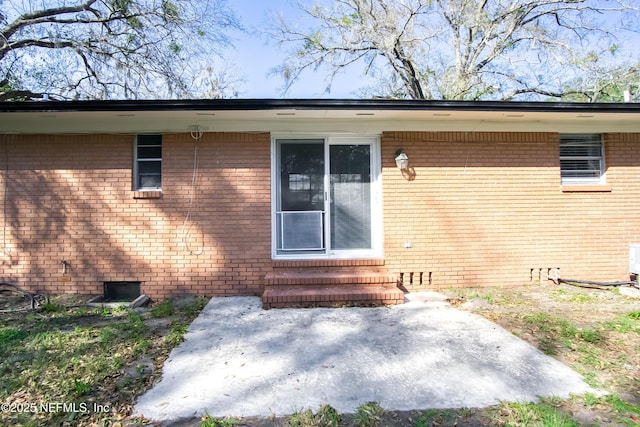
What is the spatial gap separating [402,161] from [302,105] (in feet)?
6.31

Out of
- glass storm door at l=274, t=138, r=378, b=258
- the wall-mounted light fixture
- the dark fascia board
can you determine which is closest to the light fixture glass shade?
the wall-mounted light fixture

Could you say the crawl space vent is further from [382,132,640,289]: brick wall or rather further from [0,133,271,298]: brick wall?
[382,132,640,289]: brick wall

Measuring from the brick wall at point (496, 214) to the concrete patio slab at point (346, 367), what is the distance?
5.07 ft

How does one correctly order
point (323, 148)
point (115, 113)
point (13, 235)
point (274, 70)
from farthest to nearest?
1. point (274, 70)
2. point (323, 148)
3. point (13, 235)
4. point (115, 113)

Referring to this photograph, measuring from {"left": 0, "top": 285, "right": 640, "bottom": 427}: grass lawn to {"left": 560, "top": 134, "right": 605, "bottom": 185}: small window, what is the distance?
2041mm

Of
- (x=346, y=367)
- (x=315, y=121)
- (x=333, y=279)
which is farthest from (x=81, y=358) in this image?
(x=315, y=121)

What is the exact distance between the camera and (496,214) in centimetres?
572

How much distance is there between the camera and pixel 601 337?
3.56m

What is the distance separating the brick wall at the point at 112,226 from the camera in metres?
5.36

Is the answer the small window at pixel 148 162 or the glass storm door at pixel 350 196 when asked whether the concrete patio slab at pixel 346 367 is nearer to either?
the glass storm door at pixel 350 196

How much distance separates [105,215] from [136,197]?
0.59 metres

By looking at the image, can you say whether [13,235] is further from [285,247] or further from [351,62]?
[351,62]

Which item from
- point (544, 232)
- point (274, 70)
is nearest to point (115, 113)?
point (544, 232)

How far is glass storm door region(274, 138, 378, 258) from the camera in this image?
223 inches
